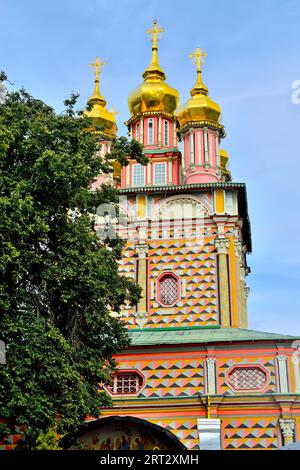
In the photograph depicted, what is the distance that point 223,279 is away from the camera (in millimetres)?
18062

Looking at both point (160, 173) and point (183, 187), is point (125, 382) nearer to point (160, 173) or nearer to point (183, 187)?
point (183, 187)

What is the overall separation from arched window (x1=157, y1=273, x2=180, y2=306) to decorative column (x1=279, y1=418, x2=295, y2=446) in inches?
187

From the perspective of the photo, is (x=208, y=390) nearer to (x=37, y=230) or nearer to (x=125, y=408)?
(x=125, y=408)

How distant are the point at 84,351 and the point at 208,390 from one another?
4588mm

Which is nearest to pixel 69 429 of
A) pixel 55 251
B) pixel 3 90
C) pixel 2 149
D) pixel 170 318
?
pixel 55 251

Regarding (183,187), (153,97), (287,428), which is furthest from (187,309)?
(153,97)

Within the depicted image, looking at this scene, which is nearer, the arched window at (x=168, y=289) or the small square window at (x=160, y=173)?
the arched window at (x=168, y=289)

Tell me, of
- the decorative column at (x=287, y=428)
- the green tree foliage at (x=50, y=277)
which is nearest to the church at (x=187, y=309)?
the decorative column at (x=287, y=428)

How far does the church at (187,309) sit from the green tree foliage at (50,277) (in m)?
2.33

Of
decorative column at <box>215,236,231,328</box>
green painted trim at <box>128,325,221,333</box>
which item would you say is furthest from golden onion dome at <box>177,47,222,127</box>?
green painted trim at <box>128,325,221,333</box>

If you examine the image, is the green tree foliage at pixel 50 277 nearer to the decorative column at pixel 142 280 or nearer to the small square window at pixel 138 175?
the decorative column at pixel 142 280

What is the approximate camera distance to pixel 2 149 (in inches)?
407

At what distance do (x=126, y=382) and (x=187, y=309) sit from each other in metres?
3.16

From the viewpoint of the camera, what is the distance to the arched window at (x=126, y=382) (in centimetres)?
1559
